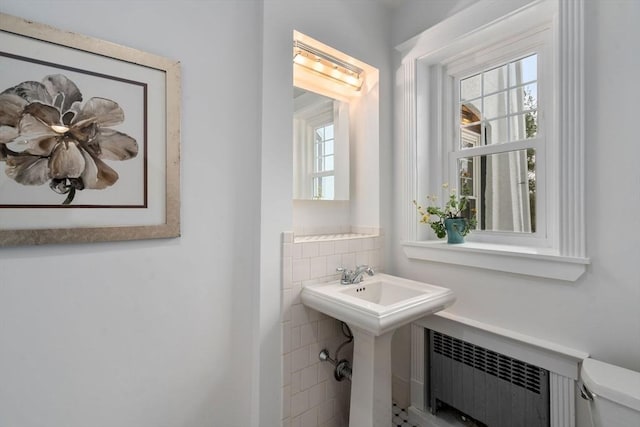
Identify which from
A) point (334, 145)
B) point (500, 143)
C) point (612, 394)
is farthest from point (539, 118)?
point (612, 394)

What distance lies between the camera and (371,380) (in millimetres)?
1394

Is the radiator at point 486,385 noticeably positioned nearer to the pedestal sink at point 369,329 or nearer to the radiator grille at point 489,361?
the radiator grille at point 489,361

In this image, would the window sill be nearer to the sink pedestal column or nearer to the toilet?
the toilet

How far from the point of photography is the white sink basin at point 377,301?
120cm

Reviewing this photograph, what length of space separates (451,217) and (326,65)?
119cm

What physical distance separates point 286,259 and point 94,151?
91cm

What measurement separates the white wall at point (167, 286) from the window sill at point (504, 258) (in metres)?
1.03

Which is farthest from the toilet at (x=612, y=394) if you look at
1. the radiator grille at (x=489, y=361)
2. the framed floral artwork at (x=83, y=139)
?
the framed floral artwork at (x=83, y=139)

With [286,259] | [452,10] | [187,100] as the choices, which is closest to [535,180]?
[452,10]

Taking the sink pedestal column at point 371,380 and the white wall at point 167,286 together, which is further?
the sink pedestal column at point 371,380

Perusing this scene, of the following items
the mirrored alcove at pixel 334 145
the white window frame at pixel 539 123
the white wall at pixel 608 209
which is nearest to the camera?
the white wall at pixel 608 209

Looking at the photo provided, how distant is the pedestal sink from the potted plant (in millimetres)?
376

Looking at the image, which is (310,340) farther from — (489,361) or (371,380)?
(489,361)

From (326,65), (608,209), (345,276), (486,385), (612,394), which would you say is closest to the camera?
(612,394)
